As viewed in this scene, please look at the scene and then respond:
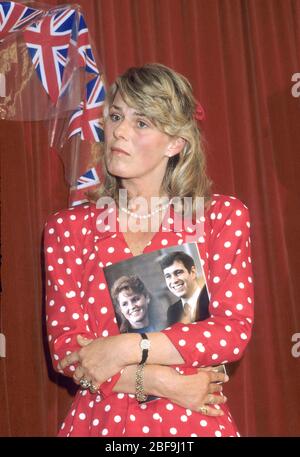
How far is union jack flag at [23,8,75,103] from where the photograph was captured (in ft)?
6.49

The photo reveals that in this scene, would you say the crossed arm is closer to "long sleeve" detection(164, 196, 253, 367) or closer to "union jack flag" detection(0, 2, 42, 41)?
"long sleeve" detection(164, 196, 253, 367)

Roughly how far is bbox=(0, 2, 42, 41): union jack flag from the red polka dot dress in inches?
24.0

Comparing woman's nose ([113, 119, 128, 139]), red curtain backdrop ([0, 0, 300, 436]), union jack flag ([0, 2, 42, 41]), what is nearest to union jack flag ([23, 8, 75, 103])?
union jack flag ([0, 2, 42, 41])

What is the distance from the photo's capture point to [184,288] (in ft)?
5.00

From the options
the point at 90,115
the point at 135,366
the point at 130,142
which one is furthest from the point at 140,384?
the point at 90,115

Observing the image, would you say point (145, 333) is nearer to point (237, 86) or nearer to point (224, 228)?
point (224, 228)

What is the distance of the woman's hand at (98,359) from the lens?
1.39m

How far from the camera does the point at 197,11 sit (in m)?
2.33

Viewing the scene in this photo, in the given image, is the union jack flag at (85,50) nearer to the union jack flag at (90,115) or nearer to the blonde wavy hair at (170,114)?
the union jack flag at (90,115)

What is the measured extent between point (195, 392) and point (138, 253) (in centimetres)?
34

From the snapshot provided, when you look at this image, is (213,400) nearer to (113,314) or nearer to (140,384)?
(140,384)

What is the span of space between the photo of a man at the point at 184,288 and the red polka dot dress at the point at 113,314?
0.03 meters

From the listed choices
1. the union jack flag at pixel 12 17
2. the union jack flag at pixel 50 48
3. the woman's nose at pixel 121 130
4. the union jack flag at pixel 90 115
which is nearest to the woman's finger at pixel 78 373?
the woman's nose at pixel 121 130
